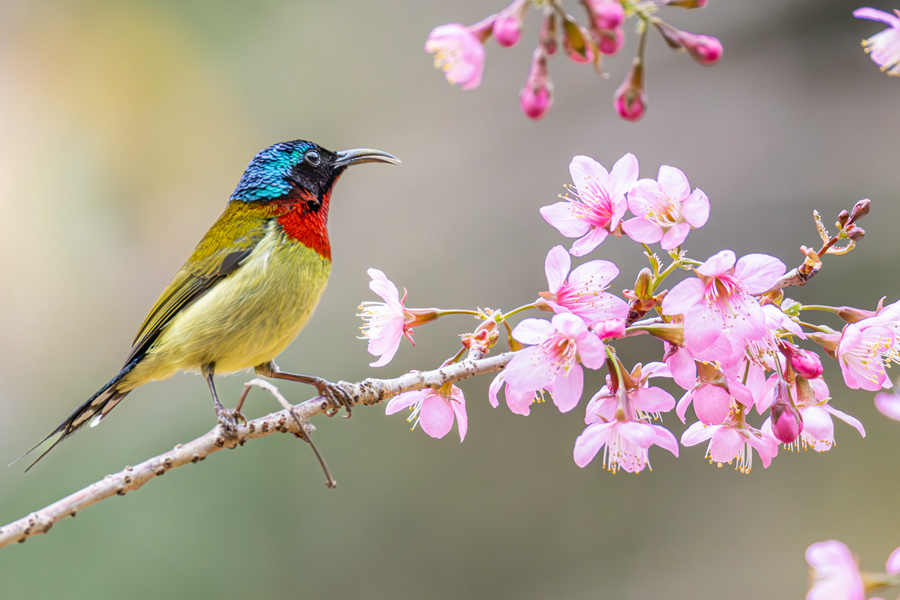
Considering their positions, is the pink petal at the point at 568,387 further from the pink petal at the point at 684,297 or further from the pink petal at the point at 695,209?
the pink petal at the point at 695,209

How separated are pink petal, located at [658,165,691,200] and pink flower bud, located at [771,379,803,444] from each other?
0.31m

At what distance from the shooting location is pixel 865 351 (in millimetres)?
1002

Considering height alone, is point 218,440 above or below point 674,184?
below

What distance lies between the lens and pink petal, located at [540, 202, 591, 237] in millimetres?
1101

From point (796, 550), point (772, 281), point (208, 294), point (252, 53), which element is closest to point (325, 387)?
point (208, 294)

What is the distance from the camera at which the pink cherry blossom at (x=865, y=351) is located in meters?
0.96

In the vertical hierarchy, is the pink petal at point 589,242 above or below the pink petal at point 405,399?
above

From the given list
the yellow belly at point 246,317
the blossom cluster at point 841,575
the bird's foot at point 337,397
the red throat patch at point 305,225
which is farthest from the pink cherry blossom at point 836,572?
the red throat patch at point 305,225

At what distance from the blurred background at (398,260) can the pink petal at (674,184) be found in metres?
3.27

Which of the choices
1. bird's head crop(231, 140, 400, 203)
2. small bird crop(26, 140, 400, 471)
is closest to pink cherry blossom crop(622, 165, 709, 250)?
small bird crop(26, 140, 400, 471)

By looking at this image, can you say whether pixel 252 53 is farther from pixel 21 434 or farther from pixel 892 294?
pixel 892 294

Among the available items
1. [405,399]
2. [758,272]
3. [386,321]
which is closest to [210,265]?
[386,321]

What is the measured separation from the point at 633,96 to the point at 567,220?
363mm

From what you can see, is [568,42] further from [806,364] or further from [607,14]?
[806,364]
